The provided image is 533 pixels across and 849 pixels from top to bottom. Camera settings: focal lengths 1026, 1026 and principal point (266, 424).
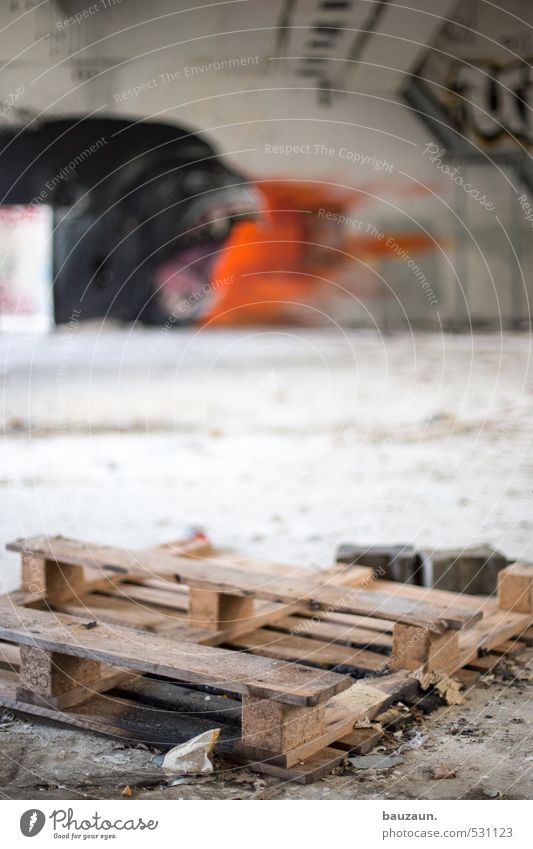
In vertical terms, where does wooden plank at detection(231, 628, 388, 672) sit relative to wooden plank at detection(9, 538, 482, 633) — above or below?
below

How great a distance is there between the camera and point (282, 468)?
8.80 meters

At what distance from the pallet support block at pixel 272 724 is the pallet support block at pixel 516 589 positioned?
5.82 feet

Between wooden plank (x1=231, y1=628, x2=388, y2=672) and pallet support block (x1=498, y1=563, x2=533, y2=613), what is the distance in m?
0.84

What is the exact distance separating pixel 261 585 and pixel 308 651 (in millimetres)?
393

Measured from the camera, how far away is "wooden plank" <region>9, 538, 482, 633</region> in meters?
4.39

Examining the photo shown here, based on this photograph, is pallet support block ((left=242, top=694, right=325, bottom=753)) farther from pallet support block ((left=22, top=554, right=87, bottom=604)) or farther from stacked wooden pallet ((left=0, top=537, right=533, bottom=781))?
pallet support block ((left=22, top=554, right=87, bottom=604))

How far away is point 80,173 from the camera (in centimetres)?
1698

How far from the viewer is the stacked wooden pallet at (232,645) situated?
3.65 meters

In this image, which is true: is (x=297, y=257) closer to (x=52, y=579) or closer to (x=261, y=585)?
(x=52, y=579)

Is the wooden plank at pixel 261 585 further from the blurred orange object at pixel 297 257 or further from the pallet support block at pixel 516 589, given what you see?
the blurred orange object at pixel 297 257

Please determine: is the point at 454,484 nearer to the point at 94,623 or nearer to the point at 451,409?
the point at 451,409

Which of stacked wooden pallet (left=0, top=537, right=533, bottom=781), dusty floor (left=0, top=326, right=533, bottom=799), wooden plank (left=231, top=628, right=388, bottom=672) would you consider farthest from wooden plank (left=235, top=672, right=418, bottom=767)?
wooden plank (left=231, top=628, right=388, bottom=672)

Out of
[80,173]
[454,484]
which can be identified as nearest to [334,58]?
[80,173]
